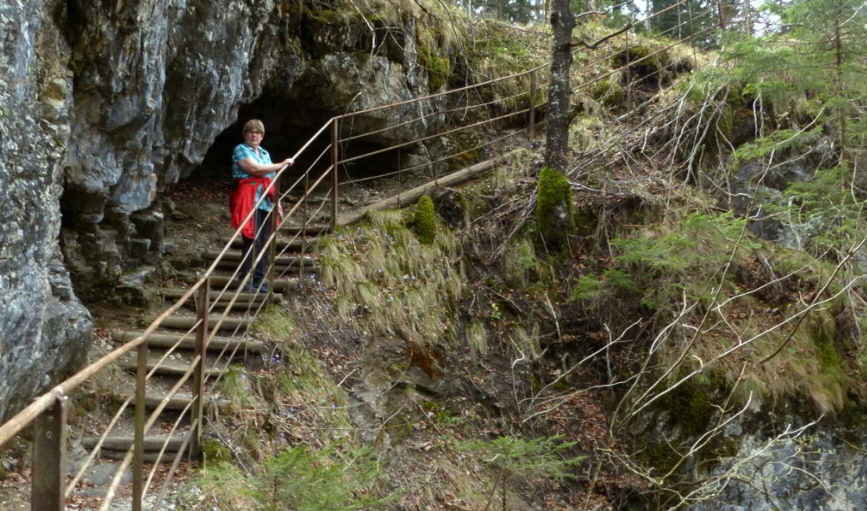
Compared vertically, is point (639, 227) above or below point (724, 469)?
above

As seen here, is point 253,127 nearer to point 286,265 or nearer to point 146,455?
point 286,265

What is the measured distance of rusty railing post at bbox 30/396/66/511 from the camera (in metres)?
1.91

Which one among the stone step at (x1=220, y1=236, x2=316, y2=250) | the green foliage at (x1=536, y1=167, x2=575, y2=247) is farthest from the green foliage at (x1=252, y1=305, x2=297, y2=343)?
the green foliage at (x1=536, y1=167, x2=575, y2=247)

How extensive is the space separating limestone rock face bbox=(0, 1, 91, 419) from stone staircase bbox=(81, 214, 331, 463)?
1.96 ft

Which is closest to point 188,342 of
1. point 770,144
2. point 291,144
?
point 291,144

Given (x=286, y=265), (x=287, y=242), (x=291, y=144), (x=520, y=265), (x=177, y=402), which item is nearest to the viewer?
(x=177, y=402)

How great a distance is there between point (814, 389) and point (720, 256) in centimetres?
149

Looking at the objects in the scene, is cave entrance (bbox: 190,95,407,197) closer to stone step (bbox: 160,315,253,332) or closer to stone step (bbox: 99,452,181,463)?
stone step (bbox: 160,315,253,332)

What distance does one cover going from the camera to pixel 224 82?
7.09 metres

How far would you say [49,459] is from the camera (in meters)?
1.92

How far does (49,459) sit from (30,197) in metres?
2.49

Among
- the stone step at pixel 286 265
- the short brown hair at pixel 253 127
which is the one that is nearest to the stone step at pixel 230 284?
the stone step at pixel 286 265

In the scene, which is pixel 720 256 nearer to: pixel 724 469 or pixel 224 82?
pixel 724 469

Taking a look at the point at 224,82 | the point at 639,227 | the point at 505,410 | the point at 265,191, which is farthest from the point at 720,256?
the point at 224,82
